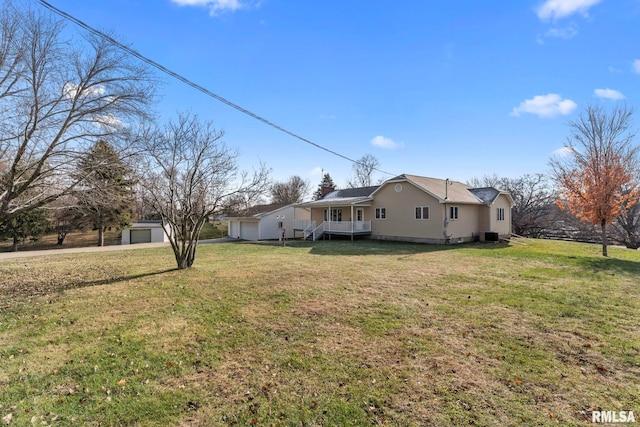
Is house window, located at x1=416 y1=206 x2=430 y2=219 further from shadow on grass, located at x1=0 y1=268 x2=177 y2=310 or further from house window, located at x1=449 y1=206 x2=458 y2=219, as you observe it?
shadow on grass, located at x1=0 y1=268 x2=177 y2=310

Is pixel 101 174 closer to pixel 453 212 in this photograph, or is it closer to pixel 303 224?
pixel 303 224

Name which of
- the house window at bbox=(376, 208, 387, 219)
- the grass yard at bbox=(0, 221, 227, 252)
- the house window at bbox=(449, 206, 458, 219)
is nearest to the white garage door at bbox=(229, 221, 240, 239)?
the grass yard at bbox=(0, 221, 227, 252)

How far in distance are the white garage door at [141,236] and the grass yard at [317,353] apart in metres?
20.1

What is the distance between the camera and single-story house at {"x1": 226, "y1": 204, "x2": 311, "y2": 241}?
26516 mm

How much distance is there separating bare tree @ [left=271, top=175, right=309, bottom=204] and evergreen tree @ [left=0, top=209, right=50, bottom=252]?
94.9 ft

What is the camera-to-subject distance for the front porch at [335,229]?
22562 millimetres

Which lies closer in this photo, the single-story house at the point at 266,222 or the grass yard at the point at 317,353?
the grass yard at the point at 317,353

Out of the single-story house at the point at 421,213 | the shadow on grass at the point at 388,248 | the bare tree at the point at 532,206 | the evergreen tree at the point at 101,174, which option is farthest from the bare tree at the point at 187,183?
the bare tree at the point at 532,206

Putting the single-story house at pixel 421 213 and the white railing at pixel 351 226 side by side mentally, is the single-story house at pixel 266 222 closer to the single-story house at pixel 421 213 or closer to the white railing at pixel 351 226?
the single-story house at pixel 421 213

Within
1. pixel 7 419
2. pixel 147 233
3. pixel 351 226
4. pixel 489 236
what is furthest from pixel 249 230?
pixel 7 419

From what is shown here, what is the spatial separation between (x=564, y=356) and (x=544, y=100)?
1299cm

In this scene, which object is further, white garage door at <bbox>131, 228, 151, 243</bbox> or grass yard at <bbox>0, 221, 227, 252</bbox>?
white garage door at <bbox>131, 228, 151, 243</bbox>

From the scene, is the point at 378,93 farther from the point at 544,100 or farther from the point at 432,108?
the point at 544,100

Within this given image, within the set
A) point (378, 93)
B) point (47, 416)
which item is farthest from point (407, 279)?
point (378, 93)
